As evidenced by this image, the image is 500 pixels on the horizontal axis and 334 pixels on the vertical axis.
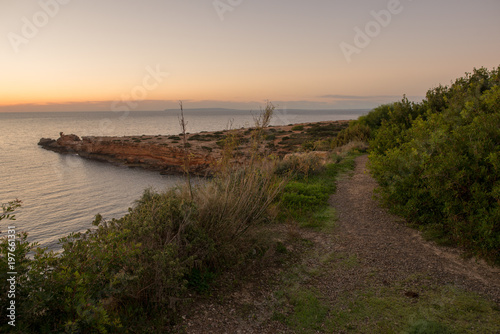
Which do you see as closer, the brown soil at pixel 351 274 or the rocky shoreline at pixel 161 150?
the brown soil at pixel 351 274

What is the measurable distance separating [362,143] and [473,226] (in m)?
14.8

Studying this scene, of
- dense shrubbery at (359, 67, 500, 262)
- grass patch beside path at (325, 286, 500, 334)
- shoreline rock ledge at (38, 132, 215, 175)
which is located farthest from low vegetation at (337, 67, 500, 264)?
shoreline rock ledge at (38, 132, 215, 175)

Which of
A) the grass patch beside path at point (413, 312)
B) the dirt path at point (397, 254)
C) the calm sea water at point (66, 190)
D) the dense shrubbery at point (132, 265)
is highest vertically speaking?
the dense shrubbery at point (132, 265)

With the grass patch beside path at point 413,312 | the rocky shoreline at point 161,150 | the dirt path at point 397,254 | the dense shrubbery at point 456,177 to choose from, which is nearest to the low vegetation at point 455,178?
the dense shrubbery at point 456,177

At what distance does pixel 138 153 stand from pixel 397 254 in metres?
24.6

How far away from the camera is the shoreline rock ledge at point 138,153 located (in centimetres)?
2209

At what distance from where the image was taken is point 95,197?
13.6 metres

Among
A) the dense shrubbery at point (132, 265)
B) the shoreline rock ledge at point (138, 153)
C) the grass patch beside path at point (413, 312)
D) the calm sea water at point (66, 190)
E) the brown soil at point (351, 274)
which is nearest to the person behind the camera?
the dense shrubbery at point (132, 265)

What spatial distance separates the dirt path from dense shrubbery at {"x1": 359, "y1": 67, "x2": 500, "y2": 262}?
0.31 metres

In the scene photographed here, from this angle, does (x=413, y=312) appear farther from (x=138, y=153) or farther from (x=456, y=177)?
(x=138, y=153)

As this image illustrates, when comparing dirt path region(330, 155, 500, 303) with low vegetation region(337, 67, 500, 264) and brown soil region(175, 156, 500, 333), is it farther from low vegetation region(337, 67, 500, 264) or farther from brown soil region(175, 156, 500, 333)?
low vegetation region(337, 67, 500, 264)

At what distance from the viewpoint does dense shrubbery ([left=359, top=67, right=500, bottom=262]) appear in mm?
4379

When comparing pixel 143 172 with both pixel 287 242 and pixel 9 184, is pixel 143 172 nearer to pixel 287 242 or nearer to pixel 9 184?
pixel 9 184

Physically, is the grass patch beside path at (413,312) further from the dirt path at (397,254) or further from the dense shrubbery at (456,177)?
the dense shrubbery at (456,177)
